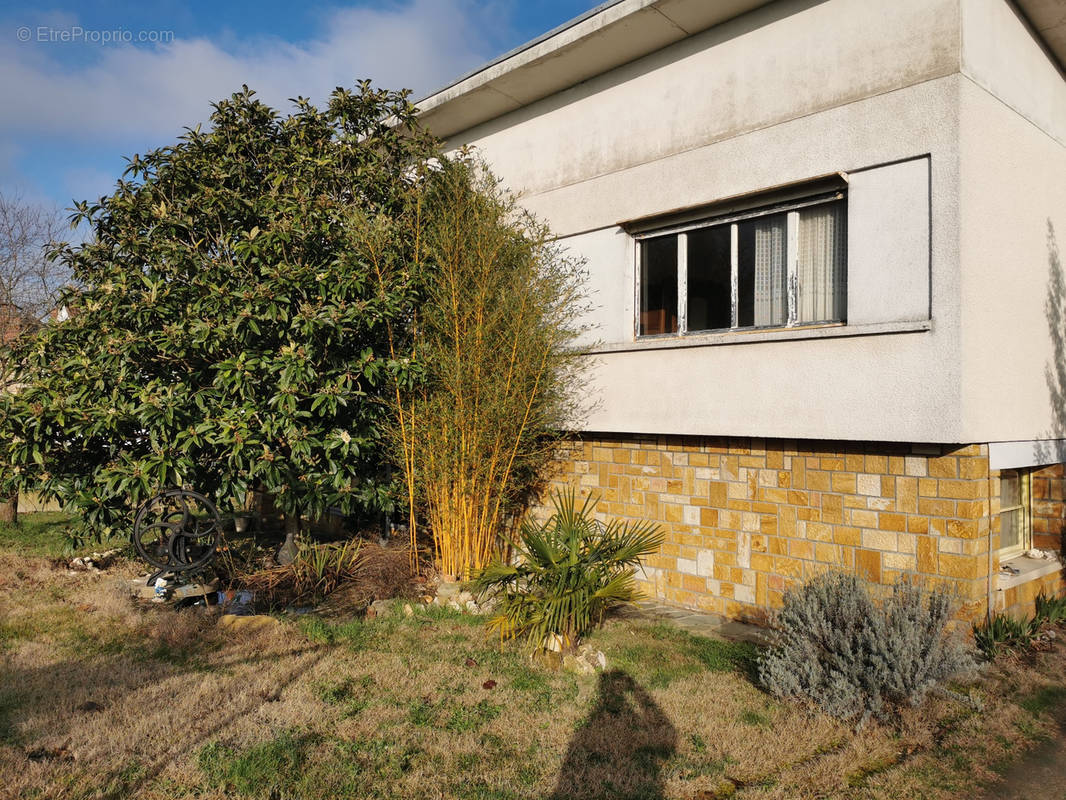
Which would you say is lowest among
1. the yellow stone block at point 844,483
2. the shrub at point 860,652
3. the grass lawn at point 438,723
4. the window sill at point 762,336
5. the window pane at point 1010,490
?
the grass lawn at point 438,723

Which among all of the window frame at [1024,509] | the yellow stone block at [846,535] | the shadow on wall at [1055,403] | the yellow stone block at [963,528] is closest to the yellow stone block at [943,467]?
the yellow stone block at [963,528]

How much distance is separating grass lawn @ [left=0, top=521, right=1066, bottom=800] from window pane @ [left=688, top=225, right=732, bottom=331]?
10.4ft

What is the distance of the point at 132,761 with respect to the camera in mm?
4141

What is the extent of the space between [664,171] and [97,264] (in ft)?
21.5

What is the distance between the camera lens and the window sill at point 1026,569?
6.28 m

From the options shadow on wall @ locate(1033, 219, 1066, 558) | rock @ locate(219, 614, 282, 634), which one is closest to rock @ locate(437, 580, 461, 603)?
rock @ locate(219, 614, 282, 634)

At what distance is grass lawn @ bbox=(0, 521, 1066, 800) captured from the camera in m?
4.02

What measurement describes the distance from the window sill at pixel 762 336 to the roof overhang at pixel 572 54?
3.15m

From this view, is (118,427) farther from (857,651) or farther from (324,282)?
(857,651)

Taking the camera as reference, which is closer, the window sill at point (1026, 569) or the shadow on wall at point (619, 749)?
the shadow on wall at point (619, 749)

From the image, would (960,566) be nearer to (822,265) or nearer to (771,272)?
(822,265)

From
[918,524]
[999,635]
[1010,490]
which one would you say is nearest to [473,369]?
[918,524]

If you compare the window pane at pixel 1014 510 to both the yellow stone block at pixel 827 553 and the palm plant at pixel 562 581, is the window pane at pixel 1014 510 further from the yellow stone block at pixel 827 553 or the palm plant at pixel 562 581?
the palm plant at pixel 562 581

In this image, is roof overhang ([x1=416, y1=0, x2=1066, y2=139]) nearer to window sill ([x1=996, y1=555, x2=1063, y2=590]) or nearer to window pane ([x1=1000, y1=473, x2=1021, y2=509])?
window pane ([x1=1000, y1=473, x2=1021, y2=509])
